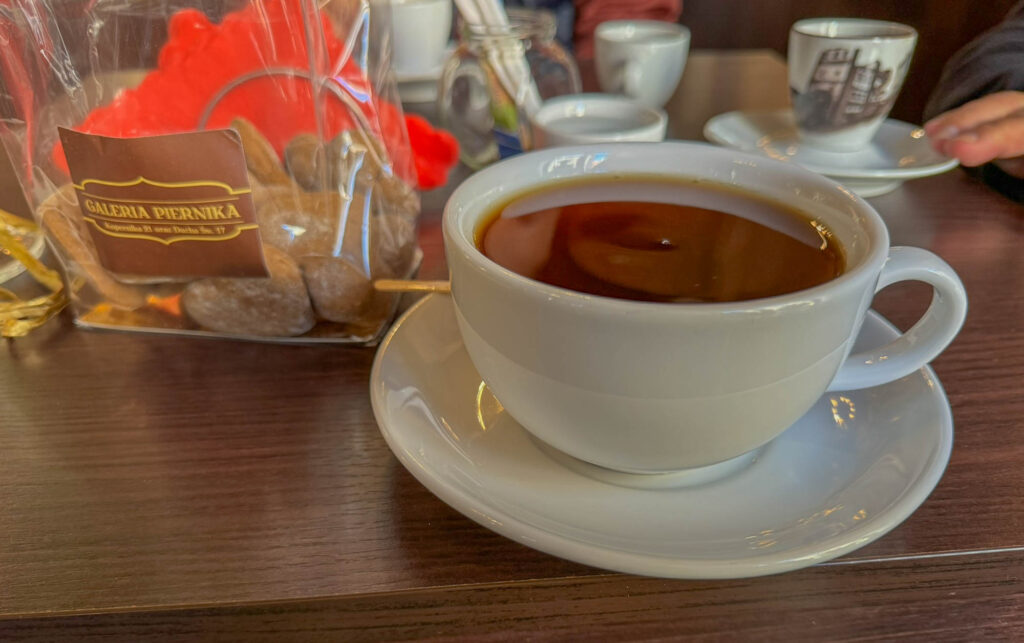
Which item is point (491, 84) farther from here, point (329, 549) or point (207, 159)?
point (329, 549)

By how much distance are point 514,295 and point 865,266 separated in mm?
148

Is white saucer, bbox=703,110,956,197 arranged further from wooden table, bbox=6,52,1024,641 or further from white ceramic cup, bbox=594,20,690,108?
wooden table, bbox=6,52,1024,641

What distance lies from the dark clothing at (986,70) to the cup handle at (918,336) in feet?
2.00

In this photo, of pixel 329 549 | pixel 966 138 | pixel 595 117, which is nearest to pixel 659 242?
pixel 329 549

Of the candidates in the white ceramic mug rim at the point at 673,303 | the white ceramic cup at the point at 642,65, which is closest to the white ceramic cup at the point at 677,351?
the white ceramic mug rim at the point at 673,303

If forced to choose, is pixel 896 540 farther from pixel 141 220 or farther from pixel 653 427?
pixel 141 220

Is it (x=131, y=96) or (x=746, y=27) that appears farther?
(x=746, y=27)

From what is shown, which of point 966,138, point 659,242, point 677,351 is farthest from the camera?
point 966,138

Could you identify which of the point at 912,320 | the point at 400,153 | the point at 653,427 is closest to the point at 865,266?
the point at 653,427

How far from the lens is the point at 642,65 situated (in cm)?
91

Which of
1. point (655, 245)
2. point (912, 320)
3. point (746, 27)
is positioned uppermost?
point (655, 245)

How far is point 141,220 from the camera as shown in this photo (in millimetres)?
465

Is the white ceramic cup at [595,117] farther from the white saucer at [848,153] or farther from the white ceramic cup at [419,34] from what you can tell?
the white ceramic cup at [419,34]

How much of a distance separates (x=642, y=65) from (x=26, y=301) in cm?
71
